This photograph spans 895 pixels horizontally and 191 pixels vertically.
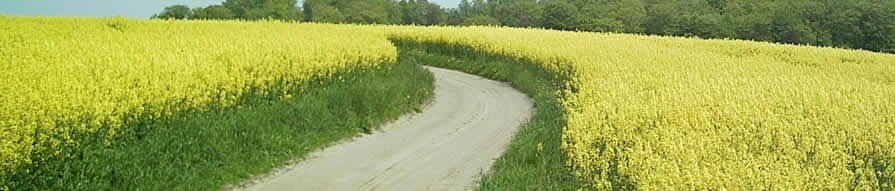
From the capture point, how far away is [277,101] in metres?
13.8

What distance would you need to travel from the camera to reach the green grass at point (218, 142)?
902cm

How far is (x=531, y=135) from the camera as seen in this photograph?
13.0m

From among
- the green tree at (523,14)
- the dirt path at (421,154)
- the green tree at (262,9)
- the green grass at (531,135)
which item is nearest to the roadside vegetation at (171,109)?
the dirt path at (421,154)

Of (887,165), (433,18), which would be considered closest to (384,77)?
(887,165)

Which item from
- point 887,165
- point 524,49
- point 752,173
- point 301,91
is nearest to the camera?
point 752,173

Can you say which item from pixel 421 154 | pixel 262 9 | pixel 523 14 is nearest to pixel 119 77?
pixel 421 154

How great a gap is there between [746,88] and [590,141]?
721cm

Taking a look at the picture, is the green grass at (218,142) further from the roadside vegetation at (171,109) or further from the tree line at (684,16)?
the tree line at (684,16)

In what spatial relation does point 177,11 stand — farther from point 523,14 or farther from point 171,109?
point 171,109

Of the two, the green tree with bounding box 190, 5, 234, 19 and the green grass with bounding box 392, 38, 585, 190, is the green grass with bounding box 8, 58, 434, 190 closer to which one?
the green grass with bounding box 392, 38, 585, 190

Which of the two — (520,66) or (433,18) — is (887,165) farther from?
(433,18)

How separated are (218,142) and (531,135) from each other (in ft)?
16.6

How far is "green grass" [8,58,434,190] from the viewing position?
9023mm

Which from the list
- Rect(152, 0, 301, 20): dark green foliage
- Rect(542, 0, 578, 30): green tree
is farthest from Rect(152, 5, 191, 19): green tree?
Rect(542, 0, 578, 30): green tree
